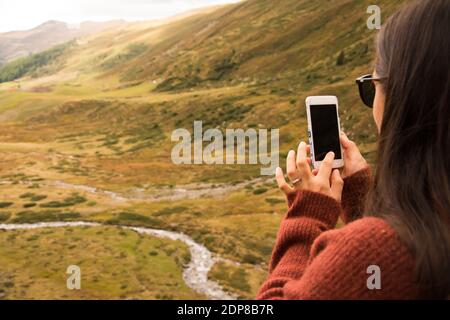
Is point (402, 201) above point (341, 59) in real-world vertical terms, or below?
below

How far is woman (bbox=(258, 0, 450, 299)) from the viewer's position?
8.72ft

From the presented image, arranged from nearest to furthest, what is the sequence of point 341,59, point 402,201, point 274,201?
point 402,201
point 274,201
point 341,59

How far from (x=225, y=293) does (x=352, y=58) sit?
9300cm

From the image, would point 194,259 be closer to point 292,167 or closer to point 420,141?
point 292,167

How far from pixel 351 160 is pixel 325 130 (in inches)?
13.5

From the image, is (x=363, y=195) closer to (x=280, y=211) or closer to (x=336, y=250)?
(x=336, y=250)

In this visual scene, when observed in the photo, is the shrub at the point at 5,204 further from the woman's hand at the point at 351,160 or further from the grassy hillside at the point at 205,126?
the woman's hand at the point at 351,160

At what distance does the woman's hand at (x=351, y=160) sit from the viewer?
4.45 m

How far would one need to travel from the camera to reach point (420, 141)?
2.93 meters

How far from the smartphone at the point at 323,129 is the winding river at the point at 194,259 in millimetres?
23701

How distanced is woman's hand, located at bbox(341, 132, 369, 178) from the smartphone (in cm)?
5

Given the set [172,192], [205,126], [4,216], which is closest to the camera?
[4,216]

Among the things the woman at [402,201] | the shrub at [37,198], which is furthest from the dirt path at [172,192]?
the woman at [402,201]

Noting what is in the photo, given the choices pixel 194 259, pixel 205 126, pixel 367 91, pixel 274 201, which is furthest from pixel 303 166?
pixel 205 126
